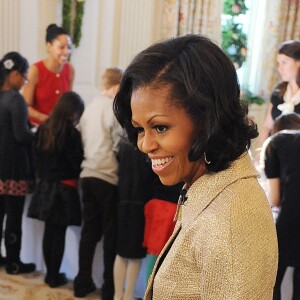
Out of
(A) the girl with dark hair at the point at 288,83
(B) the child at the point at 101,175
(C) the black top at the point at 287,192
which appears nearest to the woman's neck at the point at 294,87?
(A) the girl with dark hair at the point at 288,83

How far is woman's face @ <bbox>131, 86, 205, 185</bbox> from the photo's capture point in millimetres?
855

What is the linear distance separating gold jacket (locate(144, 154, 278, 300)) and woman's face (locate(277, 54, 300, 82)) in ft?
8.78

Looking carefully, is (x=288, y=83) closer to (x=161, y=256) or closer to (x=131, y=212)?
(x=131, y=212)

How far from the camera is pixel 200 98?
83cm

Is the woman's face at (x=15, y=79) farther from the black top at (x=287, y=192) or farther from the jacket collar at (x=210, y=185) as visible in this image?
the jacket collar at (x=210, y=185)

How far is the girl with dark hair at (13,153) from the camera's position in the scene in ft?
10.4

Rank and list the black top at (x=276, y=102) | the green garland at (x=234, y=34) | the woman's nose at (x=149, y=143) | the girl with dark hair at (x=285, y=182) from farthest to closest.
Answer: the green garland at (x=234, y=34) < the black top at (x=276, y=102) < the girl with dark hair at (x=285, y=182) < the woman's nose at (x=149, y=143)

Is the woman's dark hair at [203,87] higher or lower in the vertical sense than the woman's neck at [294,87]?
higher

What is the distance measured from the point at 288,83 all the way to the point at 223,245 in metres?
2.91

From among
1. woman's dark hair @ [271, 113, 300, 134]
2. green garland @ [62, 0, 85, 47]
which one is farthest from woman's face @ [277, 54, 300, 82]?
green garland @ [62, 0, 85, 47]

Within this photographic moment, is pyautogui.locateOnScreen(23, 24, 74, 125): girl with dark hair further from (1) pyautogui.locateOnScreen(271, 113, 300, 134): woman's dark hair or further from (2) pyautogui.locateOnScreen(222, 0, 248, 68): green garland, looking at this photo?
(2) pyautogui.locateOnScreen(222, 0, 248, 68): green garland

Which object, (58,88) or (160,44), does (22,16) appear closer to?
(58,88)

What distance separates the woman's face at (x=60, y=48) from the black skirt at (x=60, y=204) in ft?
3.22

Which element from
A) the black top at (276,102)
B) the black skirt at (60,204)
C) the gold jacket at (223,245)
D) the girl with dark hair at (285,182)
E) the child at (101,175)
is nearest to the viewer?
the gold jacket at (223,245)
